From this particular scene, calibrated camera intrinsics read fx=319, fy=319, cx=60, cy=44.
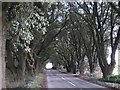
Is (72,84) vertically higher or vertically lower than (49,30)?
lower

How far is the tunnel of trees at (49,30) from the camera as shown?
48.4ft

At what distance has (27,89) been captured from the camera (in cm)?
1574

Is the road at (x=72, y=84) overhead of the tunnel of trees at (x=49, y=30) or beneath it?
beneath

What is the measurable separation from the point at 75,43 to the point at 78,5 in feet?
91.0

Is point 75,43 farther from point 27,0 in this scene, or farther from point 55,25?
point 27,0

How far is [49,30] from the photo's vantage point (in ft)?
134

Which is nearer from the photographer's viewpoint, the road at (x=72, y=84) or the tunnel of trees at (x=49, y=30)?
the tunnel of trees at (x=49, y=30)

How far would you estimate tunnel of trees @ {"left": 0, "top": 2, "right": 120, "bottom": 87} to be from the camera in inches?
581

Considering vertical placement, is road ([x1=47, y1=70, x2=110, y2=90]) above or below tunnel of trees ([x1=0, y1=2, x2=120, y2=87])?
below

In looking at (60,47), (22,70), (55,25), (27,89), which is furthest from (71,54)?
(27,89)

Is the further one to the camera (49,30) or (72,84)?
(49,30)

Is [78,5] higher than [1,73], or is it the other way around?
[78,5]

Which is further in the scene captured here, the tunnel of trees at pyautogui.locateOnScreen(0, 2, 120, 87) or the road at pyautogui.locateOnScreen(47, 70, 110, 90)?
the road at pyautogui.locateOnScreen(47, 70, 110, 90)

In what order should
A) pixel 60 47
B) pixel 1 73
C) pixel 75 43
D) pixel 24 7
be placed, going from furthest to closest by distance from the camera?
pixel 60 47, pixel 75 43, pixel 24 7, pixel 1 73
